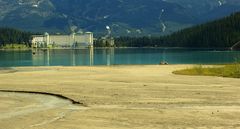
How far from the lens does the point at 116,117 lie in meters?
20.5

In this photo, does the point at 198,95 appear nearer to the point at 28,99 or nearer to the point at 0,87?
the point at 28,99

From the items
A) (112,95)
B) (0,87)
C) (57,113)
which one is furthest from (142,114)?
(0,87)

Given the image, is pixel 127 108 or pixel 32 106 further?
pixel 32 106

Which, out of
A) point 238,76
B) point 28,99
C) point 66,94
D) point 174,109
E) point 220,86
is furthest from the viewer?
point 238,76

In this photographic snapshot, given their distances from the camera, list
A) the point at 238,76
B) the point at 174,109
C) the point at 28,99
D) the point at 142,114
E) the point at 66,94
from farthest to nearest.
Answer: the point at 238,76 < the point at 66,94 < the point at 28,99 < the point at 174,109 < the point at 142,114

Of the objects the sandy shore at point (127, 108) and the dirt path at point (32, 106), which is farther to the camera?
the dirt path at point (32, 106)

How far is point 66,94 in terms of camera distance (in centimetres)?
2944

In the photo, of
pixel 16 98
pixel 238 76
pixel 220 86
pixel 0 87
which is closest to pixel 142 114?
pixel 16 98

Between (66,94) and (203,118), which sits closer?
(203,118)

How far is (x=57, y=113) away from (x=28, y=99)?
6163 millimetres

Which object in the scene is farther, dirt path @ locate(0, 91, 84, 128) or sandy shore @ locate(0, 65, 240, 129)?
dirt path @ locate(0, 91, 84, 128)

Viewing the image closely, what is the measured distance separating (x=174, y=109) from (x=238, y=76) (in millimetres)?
20821

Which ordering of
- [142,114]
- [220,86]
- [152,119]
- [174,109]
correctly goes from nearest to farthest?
[152,119]
[142,114]
[174,109]
[220,86]

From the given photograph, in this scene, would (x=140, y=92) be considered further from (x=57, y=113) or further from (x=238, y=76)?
(x=238, y=76)
